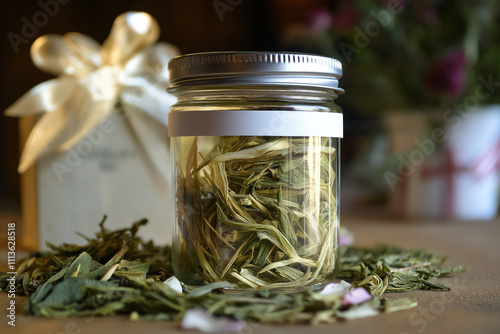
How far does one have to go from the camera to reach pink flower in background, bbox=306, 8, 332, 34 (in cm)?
139

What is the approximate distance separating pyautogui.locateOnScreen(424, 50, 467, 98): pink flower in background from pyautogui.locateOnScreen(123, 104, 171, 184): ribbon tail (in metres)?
0.63

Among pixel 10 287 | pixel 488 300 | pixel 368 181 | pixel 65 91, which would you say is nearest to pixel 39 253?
pixel 10 287

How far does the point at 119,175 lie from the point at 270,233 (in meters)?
0.45

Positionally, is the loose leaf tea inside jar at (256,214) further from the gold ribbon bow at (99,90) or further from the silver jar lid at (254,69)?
the gold ribbon bow at (99,90)

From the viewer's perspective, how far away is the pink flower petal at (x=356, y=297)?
511mm

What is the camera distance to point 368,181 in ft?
5.76

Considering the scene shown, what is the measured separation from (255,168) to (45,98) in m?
0.50

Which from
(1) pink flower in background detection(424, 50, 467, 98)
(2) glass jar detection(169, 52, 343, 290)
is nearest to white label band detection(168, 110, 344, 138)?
(2) glass jar detection(169, 52, 343, 290)

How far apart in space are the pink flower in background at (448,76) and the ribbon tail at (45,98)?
0.76 m

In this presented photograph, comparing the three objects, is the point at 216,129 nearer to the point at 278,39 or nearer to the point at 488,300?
the point at 488,300

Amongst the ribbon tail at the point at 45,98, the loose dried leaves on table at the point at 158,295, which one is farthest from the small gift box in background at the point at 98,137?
the loose dried leaves on table at the point at 158,295

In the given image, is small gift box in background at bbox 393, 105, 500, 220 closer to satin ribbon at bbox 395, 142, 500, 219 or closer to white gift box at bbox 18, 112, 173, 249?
satin ribbon at bbox 395, 142, 500, 219

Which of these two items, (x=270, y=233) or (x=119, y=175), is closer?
(x=270, y=233)

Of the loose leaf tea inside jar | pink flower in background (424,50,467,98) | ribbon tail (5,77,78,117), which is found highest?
pink flower in background (424,50,467,98)
